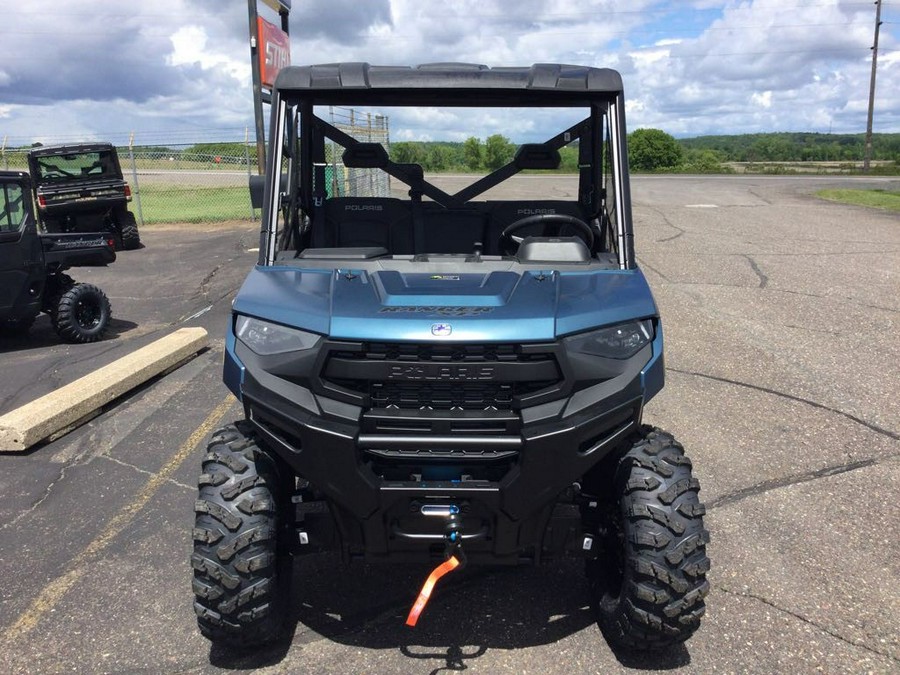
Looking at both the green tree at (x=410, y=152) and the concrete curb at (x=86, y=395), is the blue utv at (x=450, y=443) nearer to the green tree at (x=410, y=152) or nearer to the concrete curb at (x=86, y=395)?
the green tree at (x=410, y=152)

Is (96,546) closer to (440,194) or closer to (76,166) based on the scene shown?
(440,194)

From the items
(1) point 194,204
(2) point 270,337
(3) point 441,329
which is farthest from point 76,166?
(3) point 441,329

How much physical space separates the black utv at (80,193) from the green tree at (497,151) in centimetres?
1221

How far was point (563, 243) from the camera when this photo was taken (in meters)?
3.34

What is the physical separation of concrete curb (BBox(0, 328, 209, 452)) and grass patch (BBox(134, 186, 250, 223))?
11.1m

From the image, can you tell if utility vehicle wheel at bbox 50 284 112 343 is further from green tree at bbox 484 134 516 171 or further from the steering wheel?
the steering wheel

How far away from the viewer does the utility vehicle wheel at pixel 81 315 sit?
761 centimetres

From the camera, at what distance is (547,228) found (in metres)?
3.77

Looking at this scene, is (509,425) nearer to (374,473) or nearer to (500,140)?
(374,473)

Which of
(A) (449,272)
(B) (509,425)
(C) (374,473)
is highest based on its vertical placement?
(A) (449,272)

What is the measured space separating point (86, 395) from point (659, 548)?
14.2ft

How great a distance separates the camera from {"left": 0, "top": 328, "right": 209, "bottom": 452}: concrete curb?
488 centimetres

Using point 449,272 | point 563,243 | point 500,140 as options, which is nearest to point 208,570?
point 449,272

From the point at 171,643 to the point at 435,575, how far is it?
45.7 inches
